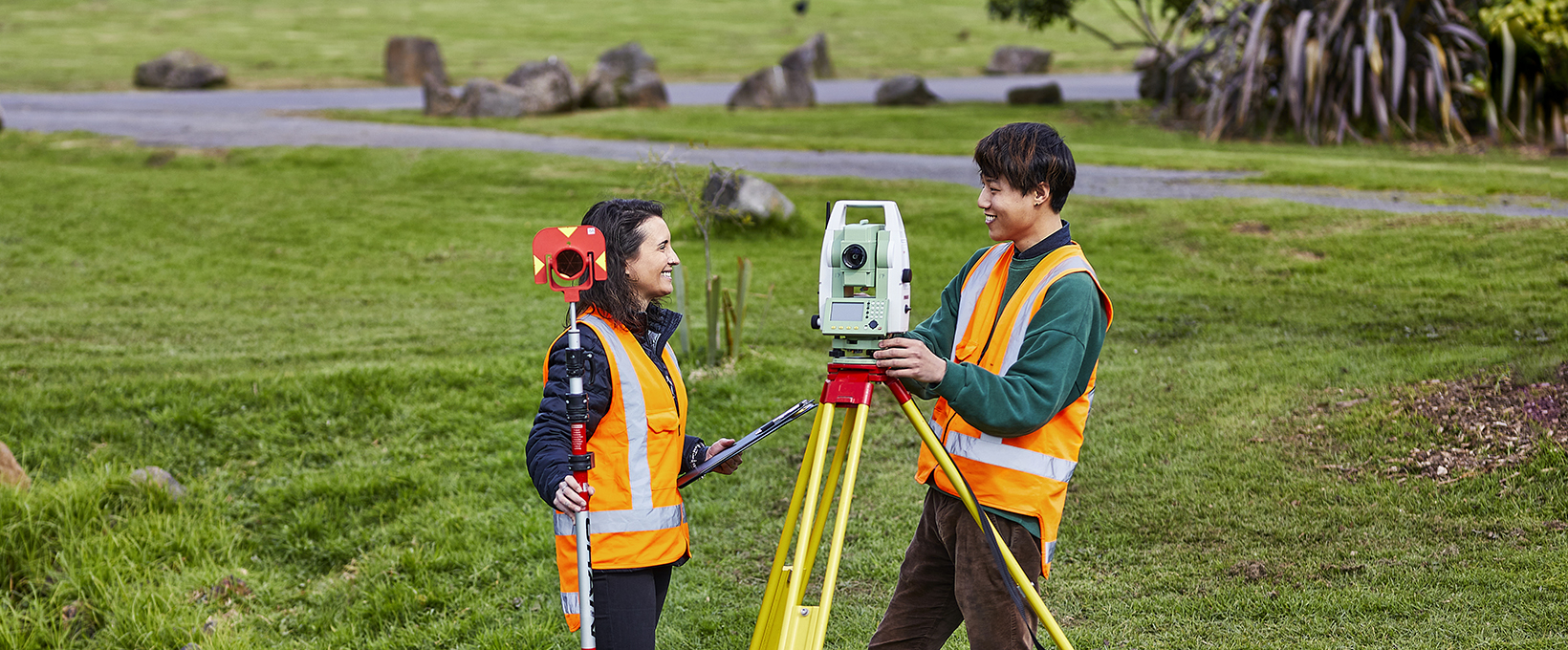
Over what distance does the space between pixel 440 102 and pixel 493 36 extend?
25641 millimetres

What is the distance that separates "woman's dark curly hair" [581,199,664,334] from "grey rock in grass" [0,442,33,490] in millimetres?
4670

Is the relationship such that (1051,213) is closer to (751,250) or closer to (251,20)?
(751,250)

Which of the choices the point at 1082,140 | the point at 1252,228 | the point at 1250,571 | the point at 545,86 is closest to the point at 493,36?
the point at 545,86

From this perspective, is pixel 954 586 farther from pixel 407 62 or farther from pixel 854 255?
pixel 407 62

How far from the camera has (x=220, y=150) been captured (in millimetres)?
17062

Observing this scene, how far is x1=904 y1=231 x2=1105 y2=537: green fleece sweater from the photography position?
2422 millimetres

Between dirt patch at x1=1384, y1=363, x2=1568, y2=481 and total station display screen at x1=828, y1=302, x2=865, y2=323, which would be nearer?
total station display screen at x1=828, y1=302, x2=865, y2=323

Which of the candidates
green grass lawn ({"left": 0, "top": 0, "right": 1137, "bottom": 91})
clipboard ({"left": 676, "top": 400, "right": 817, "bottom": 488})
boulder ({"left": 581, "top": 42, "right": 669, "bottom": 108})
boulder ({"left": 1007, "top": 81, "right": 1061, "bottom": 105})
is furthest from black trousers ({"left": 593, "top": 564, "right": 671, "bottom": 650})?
green grass lawn ({"left": 0, "top": 0, "right": 1137, "bottom": 91})

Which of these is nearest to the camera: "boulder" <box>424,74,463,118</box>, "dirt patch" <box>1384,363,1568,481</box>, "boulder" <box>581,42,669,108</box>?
"dirt patch" <box>1384,363,1568,481</box>

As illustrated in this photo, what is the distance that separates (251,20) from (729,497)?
5219cm

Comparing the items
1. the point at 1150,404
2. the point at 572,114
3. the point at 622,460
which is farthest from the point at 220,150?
the point at 622,460

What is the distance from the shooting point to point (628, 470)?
2.63 m

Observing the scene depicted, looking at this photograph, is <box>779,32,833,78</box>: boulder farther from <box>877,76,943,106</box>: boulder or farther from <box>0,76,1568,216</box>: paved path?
<box>877,76,943,106</box>: boulder

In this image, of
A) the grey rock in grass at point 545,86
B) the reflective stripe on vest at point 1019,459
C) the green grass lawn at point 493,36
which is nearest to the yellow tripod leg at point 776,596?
the reflective stripe on vest at point 1019,459
